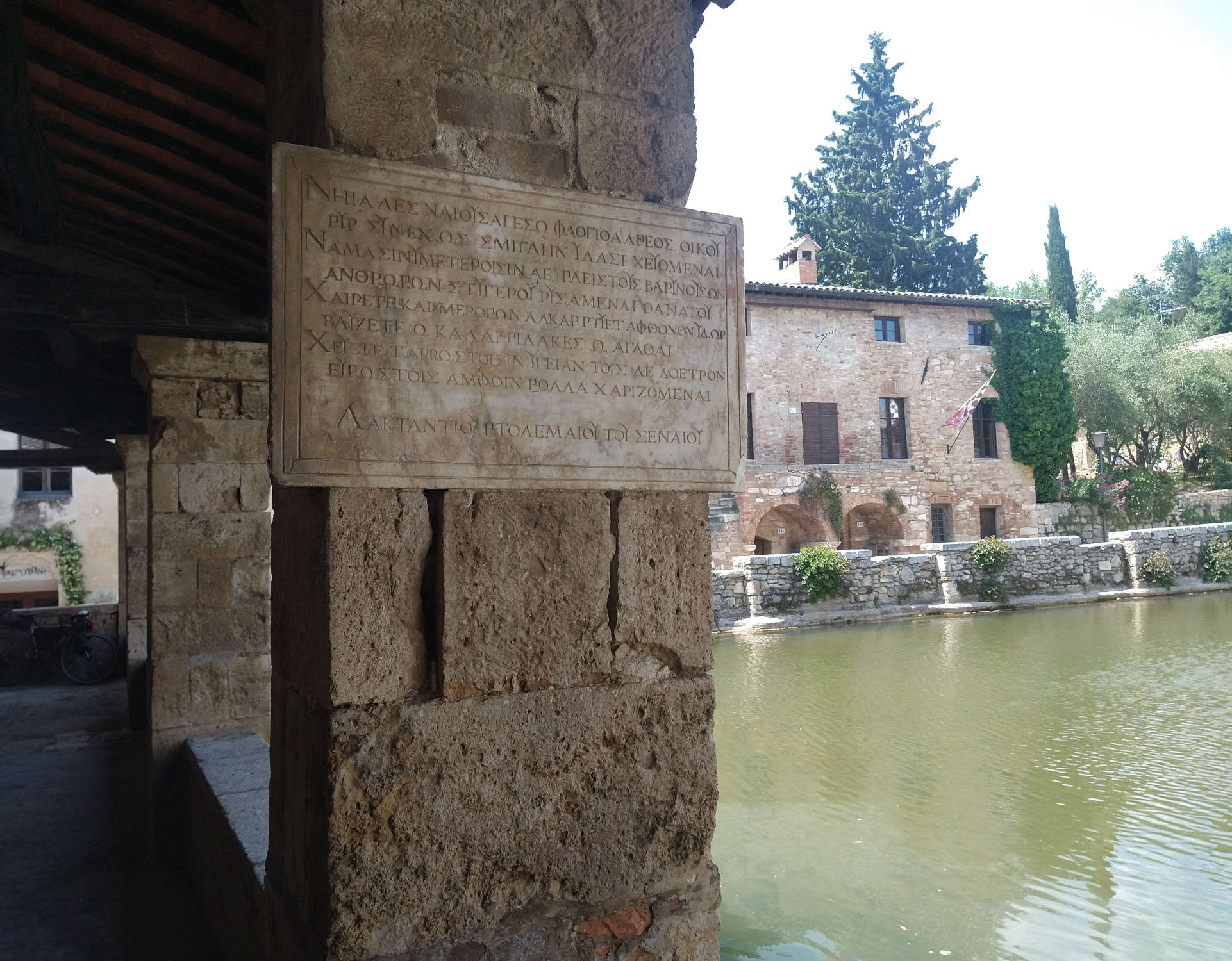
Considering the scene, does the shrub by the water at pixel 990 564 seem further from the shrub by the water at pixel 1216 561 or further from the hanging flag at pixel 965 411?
the shrub by the water at pixel 1216 561

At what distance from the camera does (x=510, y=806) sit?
5.82 feet

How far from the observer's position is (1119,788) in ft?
22.4

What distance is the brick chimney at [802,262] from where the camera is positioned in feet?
72.8

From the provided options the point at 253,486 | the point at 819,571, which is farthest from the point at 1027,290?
the point at 253,486

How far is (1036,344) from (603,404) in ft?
71.9

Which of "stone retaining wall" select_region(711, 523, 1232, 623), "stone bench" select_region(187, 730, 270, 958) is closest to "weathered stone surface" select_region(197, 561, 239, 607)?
"stone bench" select_region(187, 730, 270, 958)

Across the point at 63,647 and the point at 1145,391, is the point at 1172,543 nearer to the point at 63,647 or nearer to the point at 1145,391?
the point at 1145,391

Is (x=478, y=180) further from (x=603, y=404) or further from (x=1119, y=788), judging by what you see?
(x=1119, y=788)

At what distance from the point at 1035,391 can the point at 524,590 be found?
21774 mm

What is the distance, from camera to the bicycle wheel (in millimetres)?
9586

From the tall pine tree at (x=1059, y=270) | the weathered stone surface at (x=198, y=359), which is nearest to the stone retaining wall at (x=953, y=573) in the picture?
the weathered stone surface at (x=198, y=359)

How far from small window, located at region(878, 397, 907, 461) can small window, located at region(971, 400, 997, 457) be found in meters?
1.69

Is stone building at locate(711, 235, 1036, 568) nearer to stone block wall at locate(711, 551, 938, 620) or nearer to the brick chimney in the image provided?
the brick chimney

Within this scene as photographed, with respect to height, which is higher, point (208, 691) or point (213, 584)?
point (213, 584)
